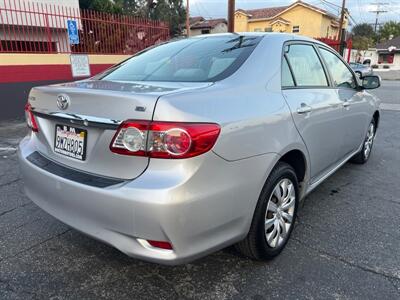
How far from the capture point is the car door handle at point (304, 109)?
2803 mm

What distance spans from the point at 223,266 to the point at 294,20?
48656mm

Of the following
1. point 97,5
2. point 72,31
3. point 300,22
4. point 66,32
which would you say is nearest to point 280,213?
point 72,31

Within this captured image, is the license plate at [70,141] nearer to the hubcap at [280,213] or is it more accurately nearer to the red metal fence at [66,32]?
the hubcap at [280,213]

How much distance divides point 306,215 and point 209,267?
51.0 inches

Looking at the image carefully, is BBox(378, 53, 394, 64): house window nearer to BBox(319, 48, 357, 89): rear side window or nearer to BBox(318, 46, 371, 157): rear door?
BBox(318, 46, 371, 157): rear door

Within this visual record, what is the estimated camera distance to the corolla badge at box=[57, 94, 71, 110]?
231 centimetres

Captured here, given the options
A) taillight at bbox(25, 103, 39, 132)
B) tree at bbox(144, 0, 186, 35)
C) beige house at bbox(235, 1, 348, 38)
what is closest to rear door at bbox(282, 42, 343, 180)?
taillight at bbox(25, 103, 39, 132)

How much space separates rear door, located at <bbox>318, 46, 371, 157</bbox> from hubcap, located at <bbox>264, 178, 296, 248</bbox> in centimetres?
131

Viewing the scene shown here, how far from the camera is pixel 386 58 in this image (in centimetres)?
6322

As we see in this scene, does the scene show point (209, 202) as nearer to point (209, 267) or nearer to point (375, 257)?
point (209, 267)

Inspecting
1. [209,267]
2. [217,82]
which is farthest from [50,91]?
[209,267]

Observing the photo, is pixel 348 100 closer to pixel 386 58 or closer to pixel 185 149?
pixel 185 149

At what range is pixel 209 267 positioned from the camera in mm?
2662

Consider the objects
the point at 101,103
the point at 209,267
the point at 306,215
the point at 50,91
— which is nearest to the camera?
the point at 101,103
